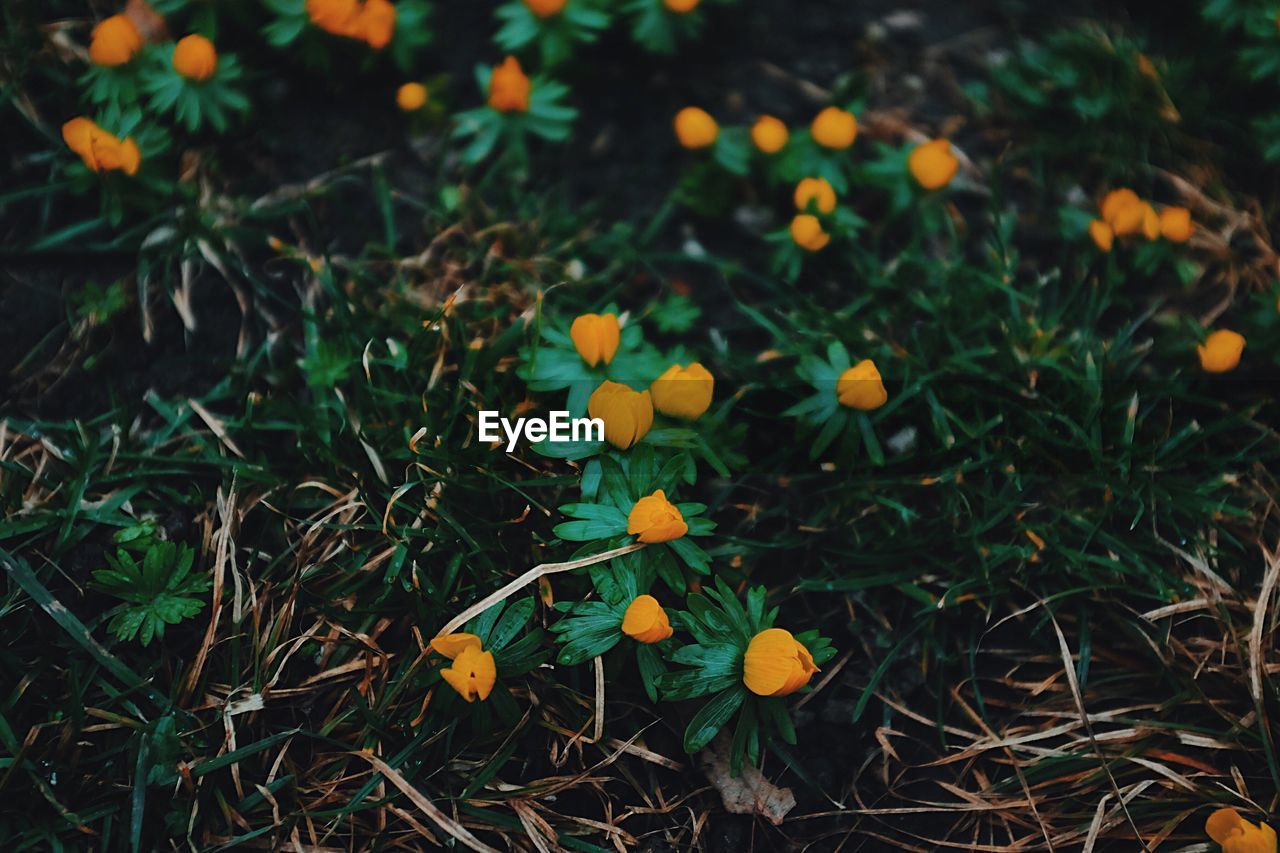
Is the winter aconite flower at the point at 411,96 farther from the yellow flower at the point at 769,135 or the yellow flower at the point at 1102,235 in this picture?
the yellow flower at the point at 1102,235

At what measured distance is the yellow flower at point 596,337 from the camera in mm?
1793

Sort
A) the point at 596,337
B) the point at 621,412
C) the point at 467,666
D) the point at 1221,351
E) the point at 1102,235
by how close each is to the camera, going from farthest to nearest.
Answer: the point at 1102,235
the point at 1221,351
the point at 596,337
the point at 621,412
the point at 467,666

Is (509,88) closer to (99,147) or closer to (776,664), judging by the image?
(99,147)

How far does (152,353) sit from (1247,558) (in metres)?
2.44

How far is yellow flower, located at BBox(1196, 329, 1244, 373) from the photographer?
198 centimetres

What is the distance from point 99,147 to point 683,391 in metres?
1.42

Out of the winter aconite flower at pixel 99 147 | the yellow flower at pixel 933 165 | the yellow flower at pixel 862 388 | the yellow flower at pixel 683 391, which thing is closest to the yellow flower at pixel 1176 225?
the yellow flower at pixel 933 165

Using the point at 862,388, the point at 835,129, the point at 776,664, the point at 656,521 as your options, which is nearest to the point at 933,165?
the point at 835,129

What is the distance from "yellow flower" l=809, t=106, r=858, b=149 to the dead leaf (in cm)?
146

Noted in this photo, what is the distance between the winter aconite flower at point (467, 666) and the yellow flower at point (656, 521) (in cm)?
33

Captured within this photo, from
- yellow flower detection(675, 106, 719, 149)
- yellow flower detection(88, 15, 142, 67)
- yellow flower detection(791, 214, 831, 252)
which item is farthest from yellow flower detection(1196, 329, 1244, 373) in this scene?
yellow flower detection(88, 15, 142, 67)

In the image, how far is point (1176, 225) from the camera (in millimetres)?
2180

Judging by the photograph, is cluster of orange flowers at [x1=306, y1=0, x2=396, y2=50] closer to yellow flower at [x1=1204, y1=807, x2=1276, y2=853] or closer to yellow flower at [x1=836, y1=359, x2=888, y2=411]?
yellow flower at [x1=836, y1=359, x2=888, y2=411]

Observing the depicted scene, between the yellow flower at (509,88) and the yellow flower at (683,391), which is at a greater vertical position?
the yellow flower at (509,88)
